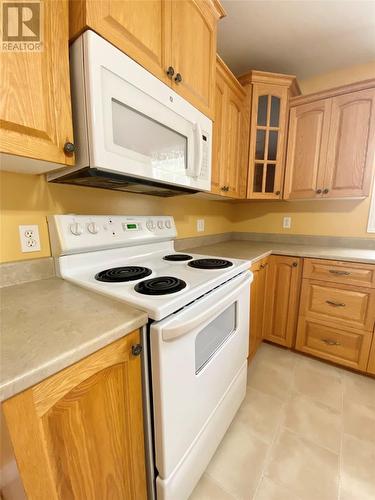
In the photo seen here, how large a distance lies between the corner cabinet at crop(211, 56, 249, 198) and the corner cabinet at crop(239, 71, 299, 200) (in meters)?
0.07

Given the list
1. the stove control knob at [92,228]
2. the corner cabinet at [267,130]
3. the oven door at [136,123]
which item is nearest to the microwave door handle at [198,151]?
the oven door at [136,123]

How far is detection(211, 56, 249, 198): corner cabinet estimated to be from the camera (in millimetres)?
1538

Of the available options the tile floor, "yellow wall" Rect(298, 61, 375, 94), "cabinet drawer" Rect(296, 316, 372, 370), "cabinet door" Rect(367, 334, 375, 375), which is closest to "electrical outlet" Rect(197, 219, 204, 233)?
A: "cabinet drawer" Rect(296, 316, 372, 370)

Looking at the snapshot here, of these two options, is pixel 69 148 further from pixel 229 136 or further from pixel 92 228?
pixel 229 136

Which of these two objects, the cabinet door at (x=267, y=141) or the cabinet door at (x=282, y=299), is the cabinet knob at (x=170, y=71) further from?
the cabinet door at (x=282, y=299)

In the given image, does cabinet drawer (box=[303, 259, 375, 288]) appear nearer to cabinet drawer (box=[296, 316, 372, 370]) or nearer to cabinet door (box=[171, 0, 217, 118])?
cabinet drawer (box=[296, 316, 372, 370])

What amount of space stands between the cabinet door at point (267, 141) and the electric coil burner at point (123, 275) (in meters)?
1.34

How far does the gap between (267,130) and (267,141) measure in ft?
0.29

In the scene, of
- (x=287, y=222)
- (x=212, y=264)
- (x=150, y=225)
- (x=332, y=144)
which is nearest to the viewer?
(x=212, y=264)

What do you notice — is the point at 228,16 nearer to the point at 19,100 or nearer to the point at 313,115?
the point at 313,115

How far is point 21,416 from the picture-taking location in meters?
0.42

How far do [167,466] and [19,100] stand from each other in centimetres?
125

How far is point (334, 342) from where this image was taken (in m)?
1.68

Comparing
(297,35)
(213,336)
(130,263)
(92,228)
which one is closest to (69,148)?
(92,228)
